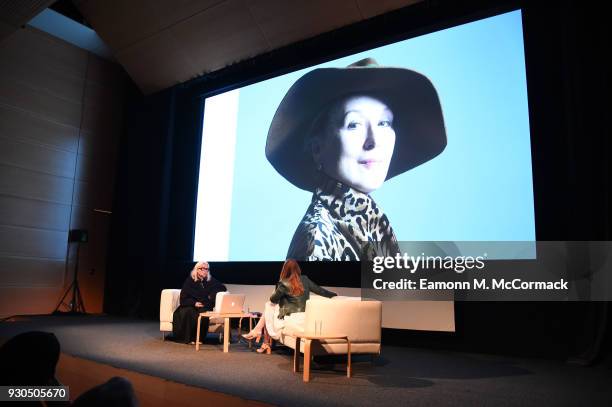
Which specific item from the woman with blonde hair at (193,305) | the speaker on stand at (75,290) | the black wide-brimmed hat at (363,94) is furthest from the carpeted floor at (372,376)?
the speaker on stand at (75,290)

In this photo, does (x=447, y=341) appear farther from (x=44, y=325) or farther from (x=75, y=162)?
(x=75, y=162)

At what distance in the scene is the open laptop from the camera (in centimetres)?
482

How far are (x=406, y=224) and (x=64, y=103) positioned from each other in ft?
22.7

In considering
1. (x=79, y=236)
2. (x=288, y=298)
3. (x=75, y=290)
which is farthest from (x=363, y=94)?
(x=75, y=290)

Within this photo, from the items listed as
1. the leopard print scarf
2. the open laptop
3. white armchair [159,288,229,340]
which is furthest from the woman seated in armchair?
the leopard print scarf

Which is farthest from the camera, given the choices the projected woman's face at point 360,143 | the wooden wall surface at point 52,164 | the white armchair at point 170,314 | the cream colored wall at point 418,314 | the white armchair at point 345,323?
the wooden wall surface at point 52,164

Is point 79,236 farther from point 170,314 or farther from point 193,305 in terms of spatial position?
point 193,305

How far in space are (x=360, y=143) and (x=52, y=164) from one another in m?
5.91

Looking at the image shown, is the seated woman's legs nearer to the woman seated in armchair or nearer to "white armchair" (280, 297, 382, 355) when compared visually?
the woman seated in armchair

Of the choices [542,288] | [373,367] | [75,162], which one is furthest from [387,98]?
[75,162]

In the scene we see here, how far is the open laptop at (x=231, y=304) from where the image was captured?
4816 mm

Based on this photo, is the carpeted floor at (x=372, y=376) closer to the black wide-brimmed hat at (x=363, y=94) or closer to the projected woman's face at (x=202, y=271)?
the projected woman's face at (x=202, y=271)

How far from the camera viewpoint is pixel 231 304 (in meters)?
4.89

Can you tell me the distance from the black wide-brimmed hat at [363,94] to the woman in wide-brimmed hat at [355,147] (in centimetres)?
1
